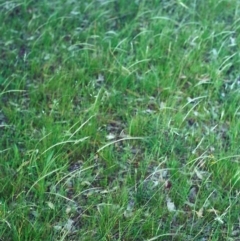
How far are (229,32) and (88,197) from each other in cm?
183

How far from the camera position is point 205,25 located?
14.8 feet

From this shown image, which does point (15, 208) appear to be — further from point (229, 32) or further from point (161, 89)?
point (229, 32)

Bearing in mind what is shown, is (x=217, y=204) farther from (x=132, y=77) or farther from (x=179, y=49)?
(x=179, y=49)

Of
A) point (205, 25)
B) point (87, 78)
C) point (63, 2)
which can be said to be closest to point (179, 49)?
point (205, 25)

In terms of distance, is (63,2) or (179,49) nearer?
(179,49)

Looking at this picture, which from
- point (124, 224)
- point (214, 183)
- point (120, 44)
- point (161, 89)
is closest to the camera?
point (124, 224)

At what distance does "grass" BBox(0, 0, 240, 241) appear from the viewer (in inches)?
124

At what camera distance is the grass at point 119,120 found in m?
3.15

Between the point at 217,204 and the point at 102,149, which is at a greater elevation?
the point at 102,149

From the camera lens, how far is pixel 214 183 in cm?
334

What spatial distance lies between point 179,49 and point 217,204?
1.48 metres

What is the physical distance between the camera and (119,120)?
384 cm

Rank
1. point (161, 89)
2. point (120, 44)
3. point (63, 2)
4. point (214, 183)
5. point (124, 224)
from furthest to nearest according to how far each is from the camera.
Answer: point (63, 2) < point (120, 44) < point (161, 89) < point (214, 183) < point (124, 224)

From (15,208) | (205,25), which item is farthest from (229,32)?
(15,208)
